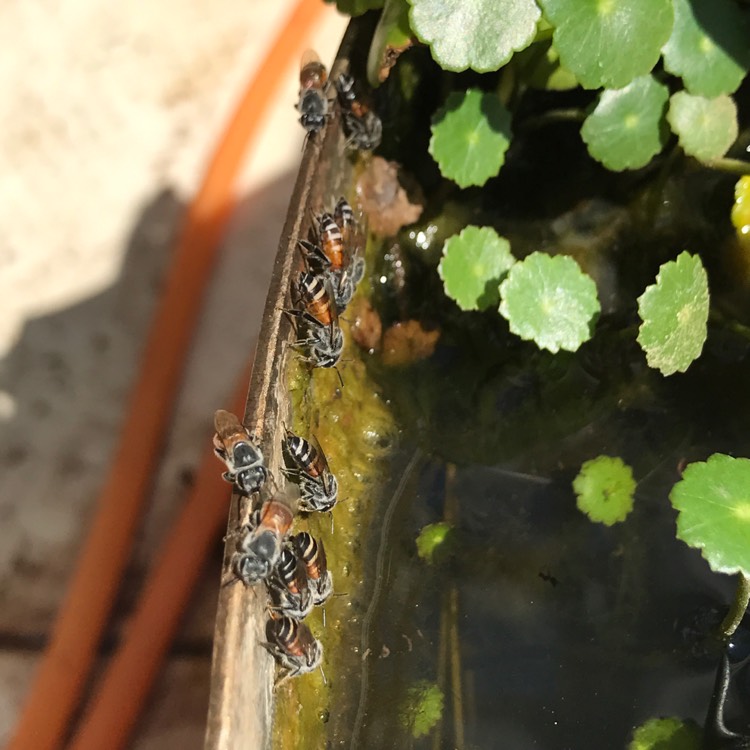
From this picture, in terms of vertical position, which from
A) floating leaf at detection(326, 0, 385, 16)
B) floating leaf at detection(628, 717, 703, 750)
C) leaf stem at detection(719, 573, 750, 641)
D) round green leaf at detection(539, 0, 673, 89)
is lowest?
floating leaf at detection(628, 717, 703, 750)

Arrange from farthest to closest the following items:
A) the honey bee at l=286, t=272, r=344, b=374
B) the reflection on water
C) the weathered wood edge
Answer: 1. the reflection on water
2. the honey bee at l=286, t=272, r=344, b=374
3. the weathered wood edge

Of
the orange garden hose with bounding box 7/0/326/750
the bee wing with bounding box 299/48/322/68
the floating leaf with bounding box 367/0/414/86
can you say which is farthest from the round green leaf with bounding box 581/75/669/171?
the orange garden hose with bounding box 7/0/326/750

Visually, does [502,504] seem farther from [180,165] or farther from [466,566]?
[180,165]

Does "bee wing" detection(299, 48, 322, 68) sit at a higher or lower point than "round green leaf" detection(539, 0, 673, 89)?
higher

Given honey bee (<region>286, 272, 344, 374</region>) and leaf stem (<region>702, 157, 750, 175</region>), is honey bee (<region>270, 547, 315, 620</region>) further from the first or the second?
leaf stem (<region>702, 157, 750, 175</region>)

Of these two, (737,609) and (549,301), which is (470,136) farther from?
(737,609)

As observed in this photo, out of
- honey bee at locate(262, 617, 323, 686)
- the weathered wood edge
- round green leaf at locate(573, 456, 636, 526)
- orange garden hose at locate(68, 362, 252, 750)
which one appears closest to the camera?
the weathered wood edge

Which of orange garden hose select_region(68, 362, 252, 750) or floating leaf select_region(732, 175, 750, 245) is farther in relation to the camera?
orange garden hose select_region(68, 362, 252, 750)

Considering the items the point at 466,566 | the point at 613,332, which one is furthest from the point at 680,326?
the point at 466,566

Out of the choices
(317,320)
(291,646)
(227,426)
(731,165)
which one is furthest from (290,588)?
(731,165)
